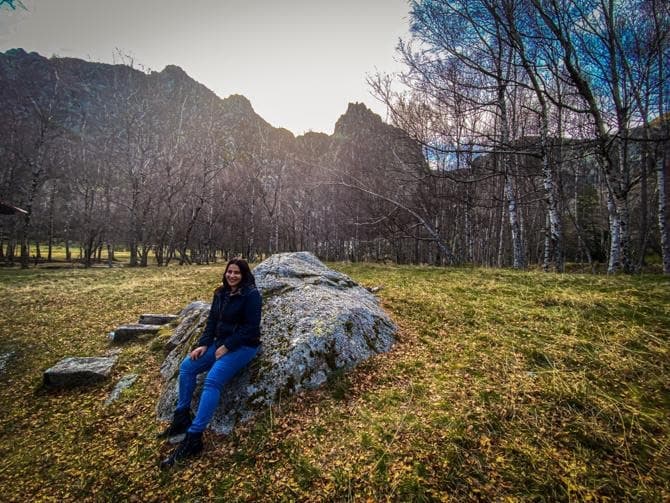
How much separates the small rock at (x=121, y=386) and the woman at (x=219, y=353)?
1.57 metres

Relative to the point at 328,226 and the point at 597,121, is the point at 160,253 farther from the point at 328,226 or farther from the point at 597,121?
the point at 597,121

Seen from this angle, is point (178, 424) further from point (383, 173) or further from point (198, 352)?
point (383, 173)

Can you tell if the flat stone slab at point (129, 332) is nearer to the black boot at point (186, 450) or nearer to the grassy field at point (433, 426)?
the grassy field at point (433, 426)

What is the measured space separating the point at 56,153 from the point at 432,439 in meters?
36.5

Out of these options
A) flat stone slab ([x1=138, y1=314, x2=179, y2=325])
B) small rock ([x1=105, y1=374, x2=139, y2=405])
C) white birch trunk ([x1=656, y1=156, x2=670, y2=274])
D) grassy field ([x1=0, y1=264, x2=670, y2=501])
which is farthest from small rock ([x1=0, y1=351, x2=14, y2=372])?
white birch trunk ([x1=656, y1=156, x2=670, y2=274])

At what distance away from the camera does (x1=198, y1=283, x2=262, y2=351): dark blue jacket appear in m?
3.71

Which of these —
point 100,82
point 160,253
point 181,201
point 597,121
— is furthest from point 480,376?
point 100,82

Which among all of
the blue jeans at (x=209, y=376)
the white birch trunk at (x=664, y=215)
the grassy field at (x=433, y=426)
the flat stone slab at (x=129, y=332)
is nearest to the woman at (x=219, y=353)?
the blue jeans at (x=209, y=376)

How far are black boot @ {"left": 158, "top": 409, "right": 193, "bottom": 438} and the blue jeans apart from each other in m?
0.06

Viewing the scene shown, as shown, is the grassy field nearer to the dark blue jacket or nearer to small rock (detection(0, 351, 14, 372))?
small rock (detection(0, 351, 14, 372))

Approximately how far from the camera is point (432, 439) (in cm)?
253

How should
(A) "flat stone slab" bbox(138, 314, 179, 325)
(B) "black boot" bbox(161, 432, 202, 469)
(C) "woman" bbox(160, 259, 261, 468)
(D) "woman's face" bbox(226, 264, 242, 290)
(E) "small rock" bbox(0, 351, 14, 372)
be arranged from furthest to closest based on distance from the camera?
1. (A) "flat stone slab" bbox(138, 314, 179, 325)
2. (E) "small rock" bbox(0, 351, 14, 372)
3. (D) "woman's face" bbox(226, 264, 242, 290)
4. (C) "woman" bbox(160, 259, 261, 468)
5. (B) "black boot" bbox(161, 432, 202, 469)

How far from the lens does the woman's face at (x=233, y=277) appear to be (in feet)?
13.0

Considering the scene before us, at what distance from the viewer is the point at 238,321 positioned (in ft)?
12.6
